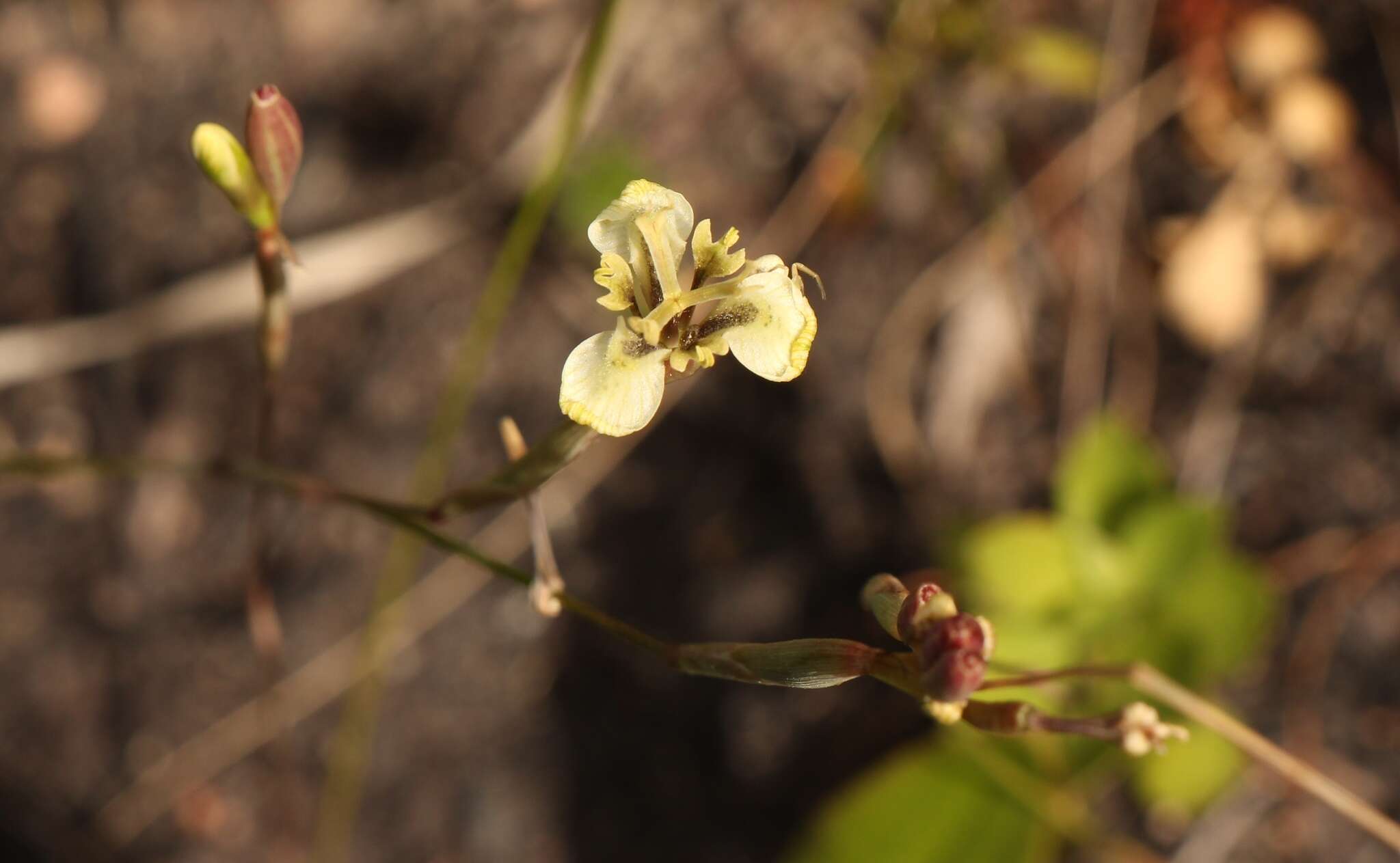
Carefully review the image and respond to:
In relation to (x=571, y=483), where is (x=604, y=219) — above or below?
above

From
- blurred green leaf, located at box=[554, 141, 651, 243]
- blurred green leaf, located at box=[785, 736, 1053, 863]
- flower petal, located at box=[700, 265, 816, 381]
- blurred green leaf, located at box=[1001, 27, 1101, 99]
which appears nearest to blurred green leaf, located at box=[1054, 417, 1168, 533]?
blurred green leaf, located at box=[785, 736, 1053, 863]

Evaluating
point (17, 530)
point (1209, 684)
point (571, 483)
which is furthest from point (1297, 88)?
point (17, 530)

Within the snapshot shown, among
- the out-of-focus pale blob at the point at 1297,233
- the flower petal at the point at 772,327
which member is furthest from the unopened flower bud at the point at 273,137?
the out-of-focus pale blob at the point at 1297,233

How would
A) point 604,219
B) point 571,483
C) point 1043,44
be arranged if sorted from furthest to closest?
point 1043,44, point 571,483, point 604,219

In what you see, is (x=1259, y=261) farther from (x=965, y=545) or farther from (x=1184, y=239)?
(x=965, y=545)

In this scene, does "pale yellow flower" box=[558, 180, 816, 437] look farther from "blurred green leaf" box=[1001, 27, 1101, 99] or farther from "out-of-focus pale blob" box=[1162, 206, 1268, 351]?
"out-of-focus pale blob" box=[1162, 206, 1268, 351]

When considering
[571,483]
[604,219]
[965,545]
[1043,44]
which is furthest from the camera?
[1043,44]

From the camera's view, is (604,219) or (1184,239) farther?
(1184,239)
